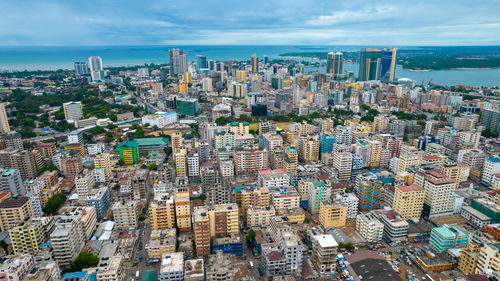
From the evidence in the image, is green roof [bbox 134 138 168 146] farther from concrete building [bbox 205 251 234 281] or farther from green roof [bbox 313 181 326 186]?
concrete building [bbox 205 251 234 281]

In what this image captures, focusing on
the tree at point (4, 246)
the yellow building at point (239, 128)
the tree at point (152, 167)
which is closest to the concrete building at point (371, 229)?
the tree at point (152, 167)

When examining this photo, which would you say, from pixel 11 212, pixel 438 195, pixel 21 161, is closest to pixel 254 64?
pixel 21 161

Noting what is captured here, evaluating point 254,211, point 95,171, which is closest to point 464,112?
point 254,211

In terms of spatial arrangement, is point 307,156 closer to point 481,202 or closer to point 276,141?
point 276,141

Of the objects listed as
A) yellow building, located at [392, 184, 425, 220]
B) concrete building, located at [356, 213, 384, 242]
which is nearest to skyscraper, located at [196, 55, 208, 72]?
yellow building, located at [392, 184, 425, 220]

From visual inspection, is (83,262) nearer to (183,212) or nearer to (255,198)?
(183,212)

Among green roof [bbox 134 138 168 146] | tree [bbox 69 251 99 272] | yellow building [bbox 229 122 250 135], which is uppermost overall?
yellow building [bbox 229 122 250 135]
